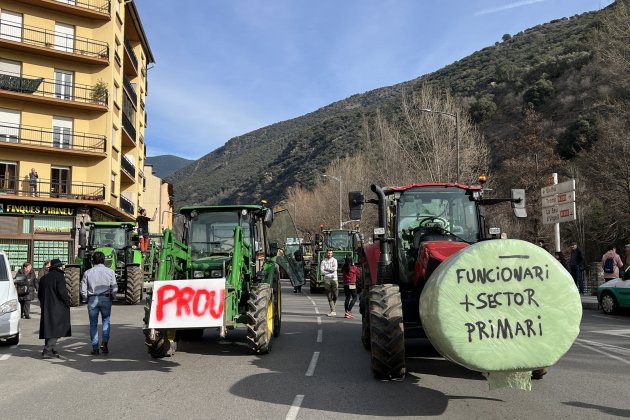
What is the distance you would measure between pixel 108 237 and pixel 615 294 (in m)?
16.5

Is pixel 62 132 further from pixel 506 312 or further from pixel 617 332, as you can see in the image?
pixel 506 312

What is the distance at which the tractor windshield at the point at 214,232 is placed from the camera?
10500 mm

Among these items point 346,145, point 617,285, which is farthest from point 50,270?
point 346,145

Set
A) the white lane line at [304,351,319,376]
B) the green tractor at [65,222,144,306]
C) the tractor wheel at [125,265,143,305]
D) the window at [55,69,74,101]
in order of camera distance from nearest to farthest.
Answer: the white lane line at [304,351,319,376]
the green tractor at [65,222,144,306]
the tractor wheel at [125,265,143,305]
the window at [55,69,74,101]

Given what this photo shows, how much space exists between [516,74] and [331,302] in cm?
6144

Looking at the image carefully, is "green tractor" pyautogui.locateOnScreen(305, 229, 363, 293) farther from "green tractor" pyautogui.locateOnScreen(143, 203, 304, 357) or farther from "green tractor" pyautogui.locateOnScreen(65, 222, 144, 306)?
"green tractor" pyautogui.locateOnScreen(143, 203, 304, 357)

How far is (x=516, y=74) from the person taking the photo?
6850 centimetres

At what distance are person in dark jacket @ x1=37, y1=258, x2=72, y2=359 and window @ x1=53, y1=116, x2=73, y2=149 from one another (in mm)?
25851

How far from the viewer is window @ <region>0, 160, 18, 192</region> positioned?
99.9 ft

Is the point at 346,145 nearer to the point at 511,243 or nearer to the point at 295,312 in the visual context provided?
the point at 295,312

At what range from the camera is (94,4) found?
33.9 m

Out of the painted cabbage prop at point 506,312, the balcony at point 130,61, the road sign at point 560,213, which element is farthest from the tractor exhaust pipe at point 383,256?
the balcony at point 130,61

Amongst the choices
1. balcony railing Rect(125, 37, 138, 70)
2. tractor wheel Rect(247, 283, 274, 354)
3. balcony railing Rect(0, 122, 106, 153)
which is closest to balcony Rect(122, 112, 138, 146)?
balcony railing Rect(125, 37, 138, 70)

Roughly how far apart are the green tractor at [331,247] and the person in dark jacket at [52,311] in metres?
15.8
